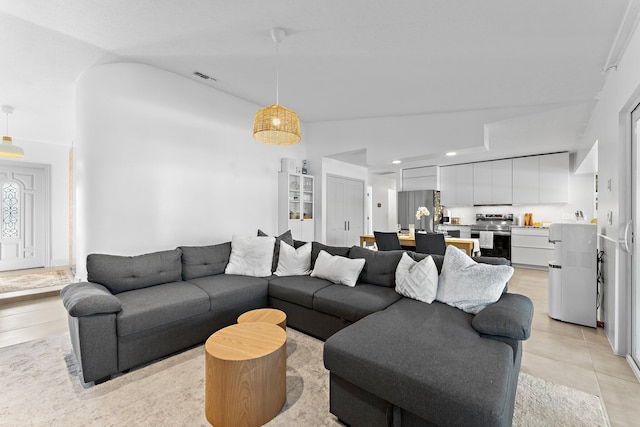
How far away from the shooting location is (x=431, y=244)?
405 centimetres

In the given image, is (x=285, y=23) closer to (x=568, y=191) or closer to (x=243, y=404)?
(x=243, y=404)

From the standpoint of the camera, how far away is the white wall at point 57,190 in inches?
227

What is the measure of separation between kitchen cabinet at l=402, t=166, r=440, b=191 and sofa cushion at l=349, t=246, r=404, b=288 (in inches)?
195

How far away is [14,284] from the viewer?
4543mm

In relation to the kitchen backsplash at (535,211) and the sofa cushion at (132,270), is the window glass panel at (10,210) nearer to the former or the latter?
the sofa cushion at (132,270)

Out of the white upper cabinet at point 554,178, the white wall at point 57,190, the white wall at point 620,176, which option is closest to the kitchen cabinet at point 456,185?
the white upper cabinet at point 554,178

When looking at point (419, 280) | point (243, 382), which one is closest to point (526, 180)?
point (419, 280)

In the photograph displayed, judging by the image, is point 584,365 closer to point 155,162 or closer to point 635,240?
point 635,240

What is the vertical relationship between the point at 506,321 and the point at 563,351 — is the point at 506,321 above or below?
above

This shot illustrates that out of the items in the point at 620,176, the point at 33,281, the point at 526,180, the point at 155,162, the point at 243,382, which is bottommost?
the point at 33,281

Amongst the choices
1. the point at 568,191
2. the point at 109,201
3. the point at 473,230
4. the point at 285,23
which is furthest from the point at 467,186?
the point at 109,201

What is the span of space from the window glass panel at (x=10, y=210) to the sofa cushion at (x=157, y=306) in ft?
16.2

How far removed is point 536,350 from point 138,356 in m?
3.51

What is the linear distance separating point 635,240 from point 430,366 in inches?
87.8
